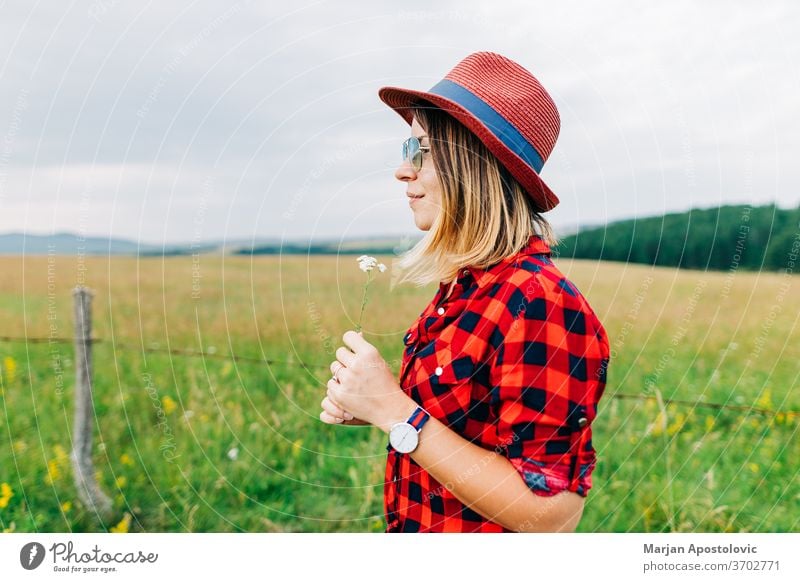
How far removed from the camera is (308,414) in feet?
12.0

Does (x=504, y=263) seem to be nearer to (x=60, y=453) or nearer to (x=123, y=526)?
(x=123, y=526)

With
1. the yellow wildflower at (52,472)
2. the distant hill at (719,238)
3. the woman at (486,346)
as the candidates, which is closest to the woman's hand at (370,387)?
the woman at (486,346)

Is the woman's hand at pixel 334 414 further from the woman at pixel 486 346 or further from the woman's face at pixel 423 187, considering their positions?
the woman's face at pixel 423 187

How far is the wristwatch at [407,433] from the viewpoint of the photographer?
152cm

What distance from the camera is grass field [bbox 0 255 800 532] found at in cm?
315

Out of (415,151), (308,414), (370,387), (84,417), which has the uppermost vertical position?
(415,151)

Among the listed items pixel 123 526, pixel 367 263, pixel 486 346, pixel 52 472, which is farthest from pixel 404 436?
pixel 52 472

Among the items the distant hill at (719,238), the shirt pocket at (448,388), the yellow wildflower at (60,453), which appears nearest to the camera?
the shirt pocket at (448,388)

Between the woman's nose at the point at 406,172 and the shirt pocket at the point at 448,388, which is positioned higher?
the woman's nose at the point at 406,172

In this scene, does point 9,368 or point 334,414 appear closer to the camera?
point 334,414

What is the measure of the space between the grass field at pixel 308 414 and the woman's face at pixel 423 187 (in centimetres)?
90

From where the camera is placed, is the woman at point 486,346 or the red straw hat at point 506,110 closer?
the woman at point 486,346

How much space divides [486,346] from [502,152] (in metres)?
0.41
